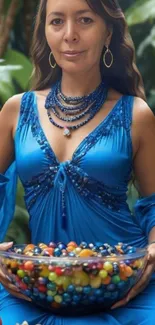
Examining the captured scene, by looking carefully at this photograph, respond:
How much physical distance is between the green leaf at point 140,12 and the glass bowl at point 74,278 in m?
0.83

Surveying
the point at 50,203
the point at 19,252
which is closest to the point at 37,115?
the point at 50,203

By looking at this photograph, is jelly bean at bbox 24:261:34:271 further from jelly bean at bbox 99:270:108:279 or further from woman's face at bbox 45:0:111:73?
woman's face at bbox 45:0:111:73

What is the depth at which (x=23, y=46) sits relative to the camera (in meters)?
2.00

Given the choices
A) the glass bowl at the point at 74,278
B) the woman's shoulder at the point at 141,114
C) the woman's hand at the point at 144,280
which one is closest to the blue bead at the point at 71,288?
the glass bowl at the point at 74,278

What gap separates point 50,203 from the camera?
1330 millimetres

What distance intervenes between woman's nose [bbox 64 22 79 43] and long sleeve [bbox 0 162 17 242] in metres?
0.29

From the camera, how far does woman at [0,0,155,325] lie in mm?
1311

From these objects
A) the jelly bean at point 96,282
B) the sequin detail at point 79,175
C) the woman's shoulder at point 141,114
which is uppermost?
the woman's shoulder at point 141,114

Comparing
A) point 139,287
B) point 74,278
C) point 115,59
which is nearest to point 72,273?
point 74,278

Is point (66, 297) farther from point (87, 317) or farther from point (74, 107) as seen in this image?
point (74, 107)

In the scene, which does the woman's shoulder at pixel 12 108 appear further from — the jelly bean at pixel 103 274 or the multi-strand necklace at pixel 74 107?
the jelly bean at pixel 103 274

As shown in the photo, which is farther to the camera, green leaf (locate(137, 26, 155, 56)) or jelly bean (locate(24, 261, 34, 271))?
green leaf (locate(137, 26, 155, 56))

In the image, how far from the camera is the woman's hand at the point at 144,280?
1.22m

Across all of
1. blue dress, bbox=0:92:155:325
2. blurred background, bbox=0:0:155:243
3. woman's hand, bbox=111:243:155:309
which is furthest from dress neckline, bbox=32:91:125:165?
blurred background, bbox=0:0:155:243
